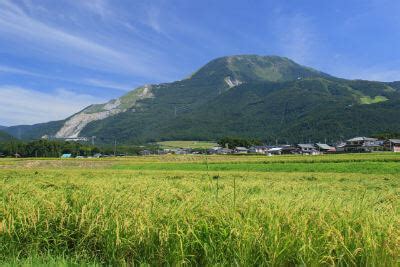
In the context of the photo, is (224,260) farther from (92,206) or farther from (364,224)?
(92,206)

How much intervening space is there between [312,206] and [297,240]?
3.88 ft

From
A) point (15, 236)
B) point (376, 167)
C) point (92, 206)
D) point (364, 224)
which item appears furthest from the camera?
point (376, 167)

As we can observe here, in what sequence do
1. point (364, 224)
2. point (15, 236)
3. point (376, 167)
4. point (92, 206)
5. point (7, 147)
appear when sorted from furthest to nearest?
point (7, 147) → point (376, 167) → point (92, 206) → point (15, 236) → point (364, 224)

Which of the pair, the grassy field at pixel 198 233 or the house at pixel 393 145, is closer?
the grassy field at pixel 198 233

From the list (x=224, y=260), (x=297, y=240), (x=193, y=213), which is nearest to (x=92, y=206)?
(x=193, y=213)

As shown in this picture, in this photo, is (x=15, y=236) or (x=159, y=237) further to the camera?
(x=15, y=236)

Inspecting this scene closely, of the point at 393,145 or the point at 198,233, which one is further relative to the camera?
the point at 393,145

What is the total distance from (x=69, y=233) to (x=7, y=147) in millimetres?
164128

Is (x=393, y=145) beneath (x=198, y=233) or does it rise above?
above

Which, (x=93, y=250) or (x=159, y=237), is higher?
(x=159, y=237)

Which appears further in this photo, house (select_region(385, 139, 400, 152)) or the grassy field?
house (select_region(385, 139, 400, 152))

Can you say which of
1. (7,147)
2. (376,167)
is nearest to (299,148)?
(7,147)

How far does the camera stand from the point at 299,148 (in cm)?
16975

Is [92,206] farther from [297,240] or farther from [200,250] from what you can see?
[297,240]
